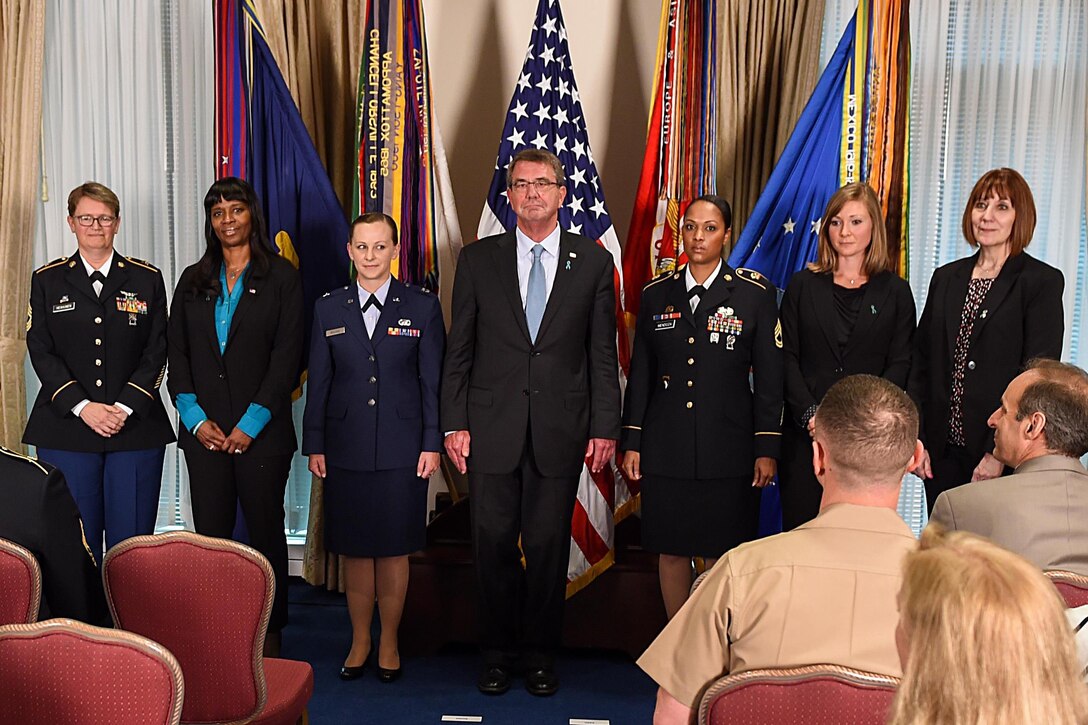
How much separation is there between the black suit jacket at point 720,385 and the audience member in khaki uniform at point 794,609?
172cm

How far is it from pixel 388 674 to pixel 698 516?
3.98ft

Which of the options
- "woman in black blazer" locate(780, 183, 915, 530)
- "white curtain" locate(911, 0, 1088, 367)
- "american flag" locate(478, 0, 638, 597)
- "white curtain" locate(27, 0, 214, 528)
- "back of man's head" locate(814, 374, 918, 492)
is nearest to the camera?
"back of man's head" locate(814, 374, 918, 492)

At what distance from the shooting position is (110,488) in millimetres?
3678

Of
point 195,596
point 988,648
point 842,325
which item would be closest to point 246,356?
point 195,596

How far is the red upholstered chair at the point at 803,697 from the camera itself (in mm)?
1365

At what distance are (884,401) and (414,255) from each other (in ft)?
9.20

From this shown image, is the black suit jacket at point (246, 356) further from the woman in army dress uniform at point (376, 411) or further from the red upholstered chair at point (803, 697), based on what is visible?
the red upholstered chair at point (803, 697)

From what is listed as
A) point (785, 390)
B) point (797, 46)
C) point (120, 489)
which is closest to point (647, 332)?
point (785, 390)

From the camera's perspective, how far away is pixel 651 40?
476 cm

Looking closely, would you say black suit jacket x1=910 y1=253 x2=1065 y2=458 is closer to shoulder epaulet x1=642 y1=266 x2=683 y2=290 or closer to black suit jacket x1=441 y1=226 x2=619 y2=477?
shoulder epaulet x1=642 y1=266 x2=683 y2=290

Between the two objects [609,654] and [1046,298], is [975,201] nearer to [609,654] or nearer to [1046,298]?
[1046,298]

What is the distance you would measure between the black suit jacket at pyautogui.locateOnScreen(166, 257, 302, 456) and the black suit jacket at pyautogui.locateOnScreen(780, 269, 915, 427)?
5.85 feet

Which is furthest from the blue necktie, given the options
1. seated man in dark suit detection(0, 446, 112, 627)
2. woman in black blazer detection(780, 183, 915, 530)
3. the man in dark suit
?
seated man in dark suit detection(0, 446, 112, 627)

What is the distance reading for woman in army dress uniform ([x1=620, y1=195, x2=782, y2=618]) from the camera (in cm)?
338
